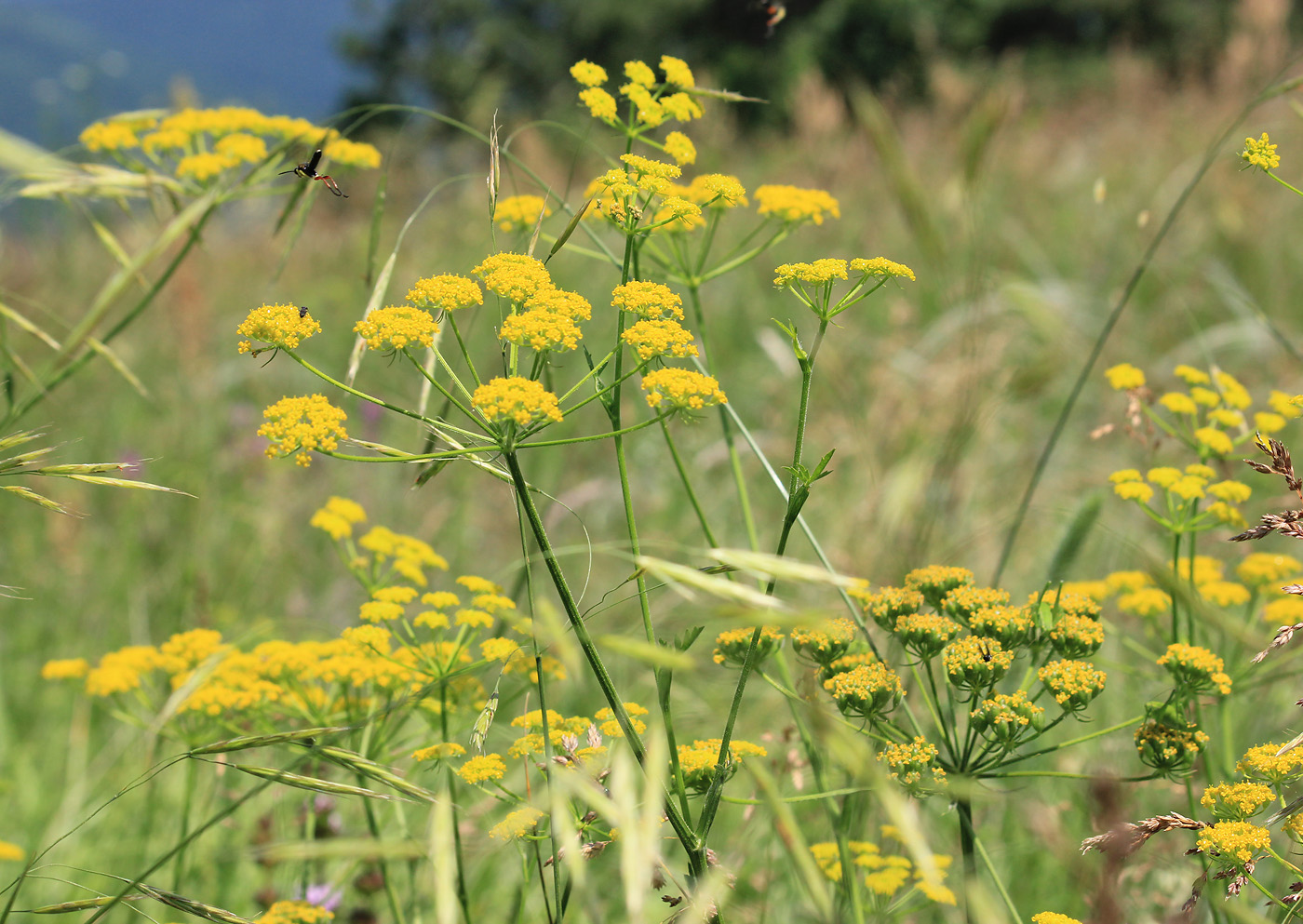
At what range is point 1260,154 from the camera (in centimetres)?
147

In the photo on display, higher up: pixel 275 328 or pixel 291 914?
pixel 275 328

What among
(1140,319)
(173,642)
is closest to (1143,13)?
(1140,319)

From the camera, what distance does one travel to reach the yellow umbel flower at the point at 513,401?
1.23m

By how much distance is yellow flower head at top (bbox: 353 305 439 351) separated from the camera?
4.32 ft

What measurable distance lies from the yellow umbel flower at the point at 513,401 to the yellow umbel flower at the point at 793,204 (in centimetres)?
85

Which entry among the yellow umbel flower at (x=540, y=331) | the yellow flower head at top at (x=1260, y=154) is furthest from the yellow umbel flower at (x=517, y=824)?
the yellow flower head at top at (x=1260, y=154)

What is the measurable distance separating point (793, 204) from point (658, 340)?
0.74 metres

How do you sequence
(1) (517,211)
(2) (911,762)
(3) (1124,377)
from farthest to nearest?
(3) (1124,377)
(1) (517,211)
(2) (911,762)

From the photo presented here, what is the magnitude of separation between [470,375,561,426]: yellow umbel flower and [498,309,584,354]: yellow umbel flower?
9 centimetres

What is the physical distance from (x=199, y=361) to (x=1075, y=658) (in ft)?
20.0

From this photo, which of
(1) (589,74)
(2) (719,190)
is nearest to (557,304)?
(2) (719,190)

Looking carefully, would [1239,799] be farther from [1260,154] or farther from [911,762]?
[1260,154]

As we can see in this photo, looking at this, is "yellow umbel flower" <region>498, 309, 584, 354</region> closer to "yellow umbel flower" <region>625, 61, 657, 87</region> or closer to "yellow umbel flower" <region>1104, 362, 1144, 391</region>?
"yellow umbel flower" <region>625, 61, 657, 87</region>

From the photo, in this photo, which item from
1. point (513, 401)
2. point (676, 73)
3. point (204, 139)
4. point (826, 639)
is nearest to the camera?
point (513, 401)
